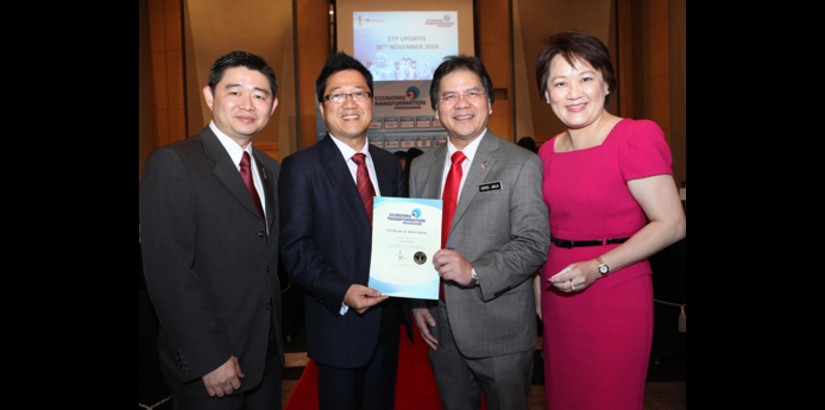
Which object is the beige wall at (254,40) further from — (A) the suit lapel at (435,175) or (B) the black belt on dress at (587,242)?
(B) the black belt on dress at (587,242)

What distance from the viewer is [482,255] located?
195cm

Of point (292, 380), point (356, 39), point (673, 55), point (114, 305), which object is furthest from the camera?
point (356, 39)

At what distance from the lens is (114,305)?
961mm

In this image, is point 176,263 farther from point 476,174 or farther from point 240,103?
point 476,174

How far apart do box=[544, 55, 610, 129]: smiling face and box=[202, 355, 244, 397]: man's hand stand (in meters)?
1.52

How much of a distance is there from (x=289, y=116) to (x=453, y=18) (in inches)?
138

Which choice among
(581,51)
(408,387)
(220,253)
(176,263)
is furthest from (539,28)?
(176,263)

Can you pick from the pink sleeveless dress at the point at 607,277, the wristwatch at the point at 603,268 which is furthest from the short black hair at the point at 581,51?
the wristwatch at the point at 603,268

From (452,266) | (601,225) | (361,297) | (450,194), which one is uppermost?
(450,194)

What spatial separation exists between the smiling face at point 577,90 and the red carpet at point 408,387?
71.4 inches

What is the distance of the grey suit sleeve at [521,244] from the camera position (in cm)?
187

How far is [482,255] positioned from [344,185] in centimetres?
59
